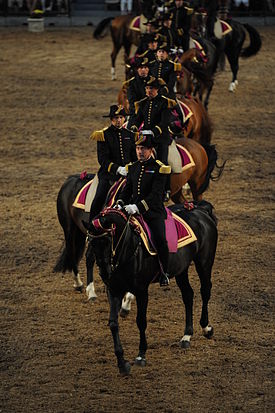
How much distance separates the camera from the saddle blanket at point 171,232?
43.4ft

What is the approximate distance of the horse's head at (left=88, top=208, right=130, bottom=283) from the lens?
12523 mm

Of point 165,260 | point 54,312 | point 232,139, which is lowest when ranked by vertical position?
point 232,139

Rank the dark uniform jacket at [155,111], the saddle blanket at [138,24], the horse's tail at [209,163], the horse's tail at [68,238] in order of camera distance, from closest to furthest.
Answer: the horse's tail at [68,238] < the dark uniform jacket at [155,111] < the horse's tail at [209,163] < the saddle blanket at [138,24]

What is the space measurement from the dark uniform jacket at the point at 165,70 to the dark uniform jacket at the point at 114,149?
6449 mm

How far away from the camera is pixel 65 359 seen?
1379 centimetres

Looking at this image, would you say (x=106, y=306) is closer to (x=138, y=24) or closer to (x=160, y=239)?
(x=160, y=239)

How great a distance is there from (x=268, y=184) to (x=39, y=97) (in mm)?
11588

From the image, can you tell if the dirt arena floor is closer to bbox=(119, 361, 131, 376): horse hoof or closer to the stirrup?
bbox=(119, 361, 131, 376): horse hoof

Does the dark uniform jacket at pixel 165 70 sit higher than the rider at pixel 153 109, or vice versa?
the rider at pixel 153 109

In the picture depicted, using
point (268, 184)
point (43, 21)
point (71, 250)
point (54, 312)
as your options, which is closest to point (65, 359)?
point (54, 312)

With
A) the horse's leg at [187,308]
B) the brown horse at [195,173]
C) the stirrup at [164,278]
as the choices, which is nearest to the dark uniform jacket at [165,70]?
the brown horse at [195,173]

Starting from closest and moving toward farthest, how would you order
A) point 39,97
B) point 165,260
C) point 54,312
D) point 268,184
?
1. point 165,260
2. point 54,312
3. point 268,184
4. point 39,97

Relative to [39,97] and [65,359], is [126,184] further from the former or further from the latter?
[39,97]

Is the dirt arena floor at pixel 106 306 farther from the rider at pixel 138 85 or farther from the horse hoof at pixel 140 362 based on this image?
the rider at pixel 138 85
